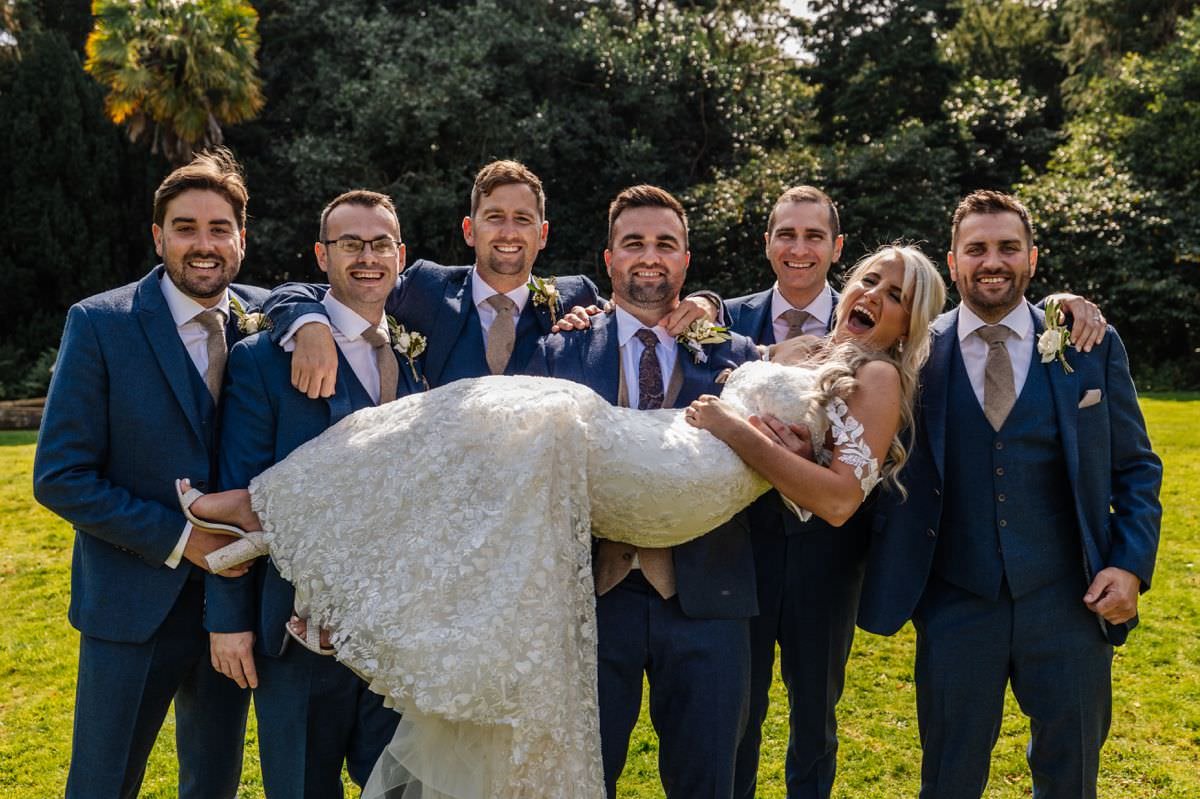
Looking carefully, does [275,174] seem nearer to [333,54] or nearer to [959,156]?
[333,54]

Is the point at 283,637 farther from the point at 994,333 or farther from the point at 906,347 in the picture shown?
the point at 994,333

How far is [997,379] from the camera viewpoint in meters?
3.92

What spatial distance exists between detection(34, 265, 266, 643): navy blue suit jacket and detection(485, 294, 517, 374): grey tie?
1.19 metres

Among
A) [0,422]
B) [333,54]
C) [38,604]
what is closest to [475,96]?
[333,54]

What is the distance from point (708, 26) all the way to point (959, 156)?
6526 mm

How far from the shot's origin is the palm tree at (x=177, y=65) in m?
16.6

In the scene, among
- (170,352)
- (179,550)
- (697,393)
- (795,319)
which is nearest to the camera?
(179,550)

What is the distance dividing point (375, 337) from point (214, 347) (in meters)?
0.60

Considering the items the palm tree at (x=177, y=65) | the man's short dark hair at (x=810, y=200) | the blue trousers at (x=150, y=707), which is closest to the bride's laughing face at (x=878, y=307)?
the man's short dark hair at (x=810, y=200)

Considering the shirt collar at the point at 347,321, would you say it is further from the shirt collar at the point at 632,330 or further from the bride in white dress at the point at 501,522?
the shirt collar at the point at 632,330

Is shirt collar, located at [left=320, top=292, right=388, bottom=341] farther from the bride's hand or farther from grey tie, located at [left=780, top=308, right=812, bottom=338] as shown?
grey tie, located at [left=780, top=308, right=812, bottom=338]

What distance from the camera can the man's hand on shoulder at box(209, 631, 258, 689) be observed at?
3.46m

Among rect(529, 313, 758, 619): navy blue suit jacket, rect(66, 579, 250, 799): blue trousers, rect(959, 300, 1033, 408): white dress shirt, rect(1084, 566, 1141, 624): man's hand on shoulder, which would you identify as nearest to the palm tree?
rect(529, 313, 758, 619): navy blue suit jacket

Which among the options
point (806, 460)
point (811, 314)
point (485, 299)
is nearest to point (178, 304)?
point (485, 299)
